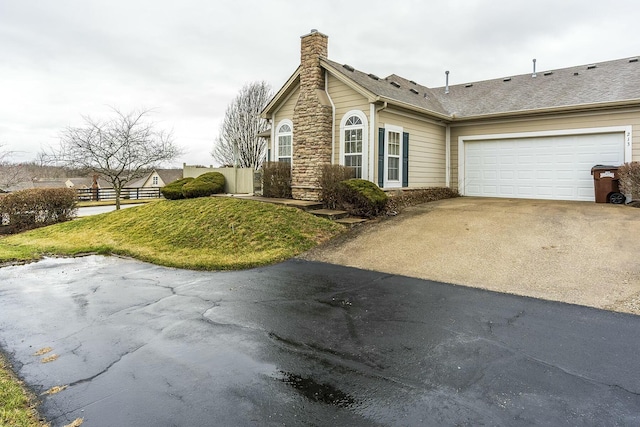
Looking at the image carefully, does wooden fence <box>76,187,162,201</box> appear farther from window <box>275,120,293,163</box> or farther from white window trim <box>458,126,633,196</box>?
white window trim <box>458,126,633,196</box>

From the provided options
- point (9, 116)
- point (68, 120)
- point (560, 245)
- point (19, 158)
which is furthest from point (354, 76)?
point (9, 116)

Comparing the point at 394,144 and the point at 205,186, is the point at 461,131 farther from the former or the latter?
the point at 205,186

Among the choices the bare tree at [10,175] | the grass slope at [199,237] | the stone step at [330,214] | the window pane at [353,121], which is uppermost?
the window pane at [353,121]

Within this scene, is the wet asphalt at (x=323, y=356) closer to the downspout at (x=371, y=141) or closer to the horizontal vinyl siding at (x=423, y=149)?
the downspout at (x=371, y=141)

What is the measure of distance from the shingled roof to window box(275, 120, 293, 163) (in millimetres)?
2715

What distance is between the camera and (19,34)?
13711 millimetres

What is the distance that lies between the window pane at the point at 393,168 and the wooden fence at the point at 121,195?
1039 inches

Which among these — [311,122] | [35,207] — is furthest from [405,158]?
[35,207]

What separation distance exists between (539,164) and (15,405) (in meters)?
15.2

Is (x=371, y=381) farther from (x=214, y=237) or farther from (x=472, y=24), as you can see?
(x=472, y=24)

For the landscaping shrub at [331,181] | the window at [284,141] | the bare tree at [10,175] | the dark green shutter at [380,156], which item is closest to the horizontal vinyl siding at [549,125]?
the dark green shutter at [380,156]

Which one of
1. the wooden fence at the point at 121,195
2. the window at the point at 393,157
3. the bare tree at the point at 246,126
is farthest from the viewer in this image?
the wooden fence at the point at 121,195

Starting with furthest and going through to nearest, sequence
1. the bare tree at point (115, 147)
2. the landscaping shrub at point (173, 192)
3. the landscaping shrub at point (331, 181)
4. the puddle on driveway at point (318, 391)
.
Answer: the bare tree at point (115, 147) → the landscaping shrub at point (173, 192) → the landscaping shrub at point (331, 181) → the puddle on driveway at point (318, 391)

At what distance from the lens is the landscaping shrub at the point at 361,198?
10.8 meters
